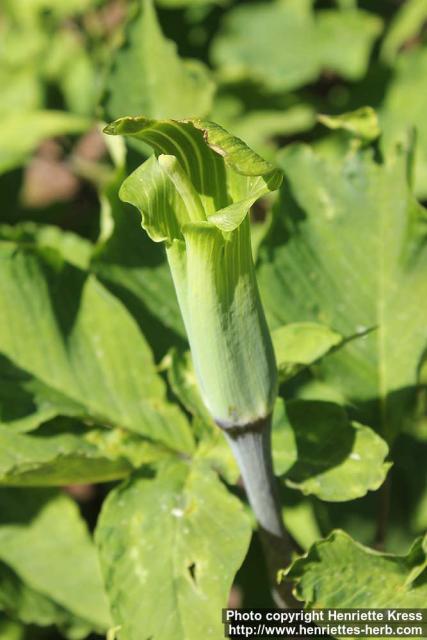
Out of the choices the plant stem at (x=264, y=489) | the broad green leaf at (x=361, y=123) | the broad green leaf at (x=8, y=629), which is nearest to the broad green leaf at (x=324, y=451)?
the plant stem at (x=264, y=489)

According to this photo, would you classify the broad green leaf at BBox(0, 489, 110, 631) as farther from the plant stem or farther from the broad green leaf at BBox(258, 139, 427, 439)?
the broad green leaf at BBox(258, 139, 427, 439)

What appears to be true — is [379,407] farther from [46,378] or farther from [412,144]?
[46,378]

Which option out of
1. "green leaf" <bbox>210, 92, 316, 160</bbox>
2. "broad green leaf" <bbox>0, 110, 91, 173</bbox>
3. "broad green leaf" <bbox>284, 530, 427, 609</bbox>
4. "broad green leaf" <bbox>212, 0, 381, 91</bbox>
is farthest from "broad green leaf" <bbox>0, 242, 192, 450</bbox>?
"broad green leaf" <bbox>212, 0, 381, 91</bbox>

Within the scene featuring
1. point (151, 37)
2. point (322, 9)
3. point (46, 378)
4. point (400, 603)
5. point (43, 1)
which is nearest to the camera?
point (400, 603)

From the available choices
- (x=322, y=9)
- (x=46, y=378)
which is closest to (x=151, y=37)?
(x=46, y=378)

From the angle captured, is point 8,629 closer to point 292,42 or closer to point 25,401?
point 25,401

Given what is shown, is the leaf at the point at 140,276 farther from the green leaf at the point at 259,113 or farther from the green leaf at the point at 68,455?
the green leaf at the point at 259,113

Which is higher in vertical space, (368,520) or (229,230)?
(229,230)

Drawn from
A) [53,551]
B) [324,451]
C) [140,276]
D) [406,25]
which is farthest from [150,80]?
[406,25]
